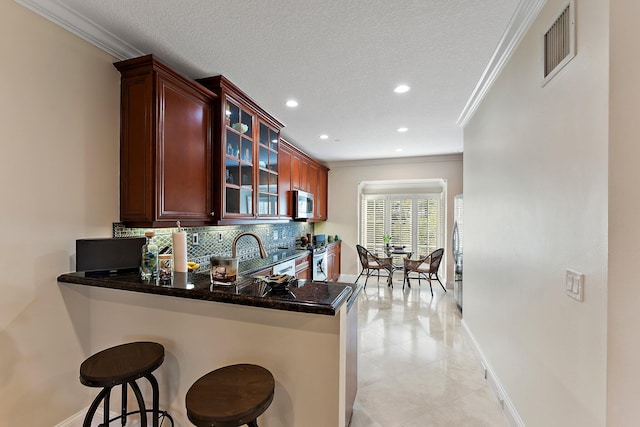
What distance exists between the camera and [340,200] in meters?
6.27

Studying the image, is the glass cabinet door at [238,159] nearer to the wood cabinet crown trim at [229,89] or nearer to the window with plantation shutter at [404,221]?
the wood cabinet crown trim at [229,89]

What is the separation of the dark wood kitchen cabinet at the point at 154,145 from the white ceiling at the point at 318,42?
242mm

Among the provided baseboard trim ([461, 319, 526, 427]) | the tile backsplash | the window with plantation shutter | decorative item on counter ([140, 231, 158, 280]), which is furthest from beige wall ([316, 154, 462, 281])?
decorative item on counter ([140, 231, 158, 280])

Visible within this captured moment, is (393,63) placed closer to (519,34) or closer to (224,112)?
(519,34)

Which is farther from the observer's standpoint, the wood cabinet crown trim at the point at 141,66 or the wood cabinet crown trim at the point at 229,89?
the wood cabinet crown trim at the point at 229,89

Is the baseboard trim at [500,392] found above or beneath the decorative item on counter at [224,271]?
beneath

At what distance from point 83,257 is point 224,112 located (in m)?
1.61

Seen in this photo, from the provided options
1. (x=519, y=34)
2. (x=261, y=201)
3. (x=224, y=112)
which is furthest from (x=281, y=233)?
(x=519, y=34)

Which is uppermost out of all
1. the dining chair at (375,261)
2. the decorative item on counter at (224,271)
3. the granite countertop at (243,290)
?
the decorative item on counter at (224,271)

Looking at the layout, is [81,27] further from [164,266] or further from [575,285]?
[575,285]

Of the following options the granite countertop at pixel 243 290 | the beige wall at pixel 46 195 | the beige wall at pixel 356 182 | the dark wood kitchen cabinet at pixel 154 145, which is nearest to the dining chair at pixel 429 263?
the beige wall at pixel 356 182

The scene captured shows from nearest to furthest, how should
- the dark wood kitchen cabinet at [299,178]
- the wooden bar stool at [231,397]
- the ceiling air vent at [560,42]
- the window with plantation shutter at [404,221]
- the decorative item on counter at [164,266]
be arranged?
the wooden bar stool at [231,397]
the ceiling air vent at [560,42]
the decorative item on counter at [164,266]
the dark wood kitchen cabinet at [299,178]
the window with plantation shutter at [404,221]

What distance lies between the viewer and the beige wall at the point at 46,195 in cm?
149

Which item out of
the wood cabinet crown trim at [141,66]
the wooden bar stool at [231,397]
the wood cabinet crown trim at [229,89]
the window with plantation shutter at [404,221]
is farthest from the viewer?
the window with plantation shutter at [404,221]
